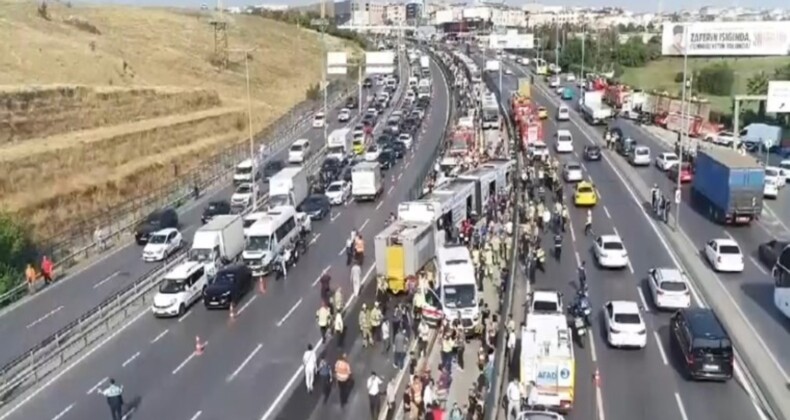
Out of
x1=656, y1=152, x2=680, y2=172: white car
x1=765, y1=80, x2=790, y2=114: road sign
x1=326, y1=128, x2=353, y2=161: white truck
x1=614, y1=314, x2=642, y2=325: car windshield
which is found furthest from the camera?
x1=326, y1=128, x2=353, y2=161: white truck

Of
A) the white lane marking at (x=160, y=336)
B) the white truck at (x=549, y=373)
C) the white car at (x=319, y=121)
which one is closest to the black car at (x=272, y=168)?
the white car at (x=319, y=121)

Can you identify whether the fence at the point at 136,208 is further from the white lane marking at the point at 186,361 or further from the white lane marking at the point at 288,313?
the white lane marking at the point at 288,313

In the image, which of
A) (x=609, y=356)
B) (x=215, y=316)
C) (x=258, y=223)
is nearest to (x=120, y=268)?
(x=258, y=223)

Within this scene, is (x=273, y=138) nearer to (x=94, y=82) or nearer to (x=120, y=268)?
(x=94, y=82)

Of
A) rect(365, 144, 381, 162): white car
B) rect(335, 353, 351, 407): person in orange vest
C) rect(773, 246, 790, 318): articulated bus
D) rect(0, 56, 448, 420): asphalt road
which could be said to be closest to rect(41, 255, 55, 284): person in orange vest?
rect(0, 56, 448, 420): asphalt road

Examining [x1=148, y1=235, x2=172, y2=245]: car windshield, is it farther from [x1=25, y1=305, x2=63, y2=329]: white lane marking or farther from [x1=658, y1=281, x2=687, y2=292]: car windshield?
[x1=658, y1=281, x2=687, y2=292]: car windshield
